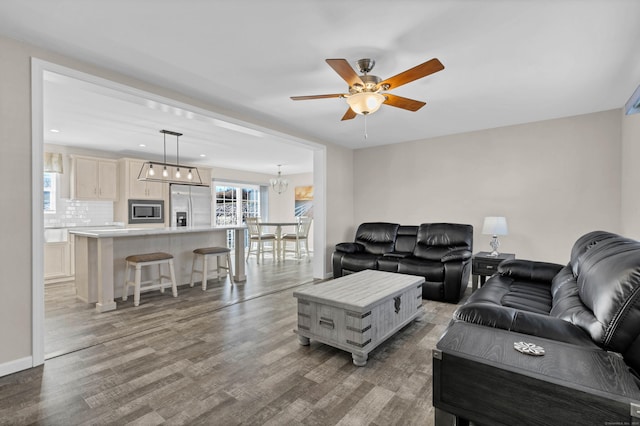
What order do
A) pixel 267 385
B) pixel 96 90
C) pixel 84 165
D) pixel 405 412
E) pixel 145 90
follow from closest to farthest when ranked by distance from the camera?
pixel 405 412, pixel 267 385, pixel 96 90, pixel 145 90, pixel 84 165

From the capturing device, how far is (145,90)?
116 inches

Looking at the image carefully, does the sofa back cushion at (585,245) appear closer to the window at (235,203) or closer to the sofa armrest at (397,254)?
the sofa armrest at (397,254)

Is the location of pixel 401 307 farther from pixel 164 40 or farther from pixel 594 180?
pixel 594 180

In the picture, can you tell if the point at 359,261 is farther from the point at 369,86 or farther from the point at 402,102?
the point at 369,86

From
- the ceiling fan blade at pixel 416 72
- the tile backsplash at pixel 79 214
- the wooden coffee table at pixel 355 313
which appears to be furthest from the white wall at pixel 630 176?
the tile backsplash at pixel 79 214

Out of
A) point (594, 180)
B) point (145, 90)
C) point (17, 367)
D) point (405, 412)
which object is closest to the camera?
point (405, 412)

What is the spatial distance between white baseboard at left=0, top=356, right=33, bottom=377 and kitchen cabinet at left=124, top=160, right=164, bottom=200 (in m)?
4.40

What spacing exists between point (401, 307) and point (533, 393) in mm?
1786

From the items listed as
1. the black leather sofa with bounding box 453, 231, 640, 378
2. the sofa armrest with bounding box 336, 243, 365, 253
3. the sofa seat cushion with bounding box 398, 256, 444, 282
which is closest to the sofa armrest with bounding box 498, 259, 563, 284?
the black leather sofa with bounding box 453, 231, 640, 378

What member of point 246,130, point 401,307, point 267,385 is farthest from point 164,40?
point 401,307

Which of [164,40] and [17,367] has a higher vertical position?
[164,40]

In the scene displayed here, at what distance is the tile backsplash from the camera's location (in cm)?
555

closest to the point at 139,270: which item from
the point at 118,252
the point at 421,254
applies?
the point at 118,252

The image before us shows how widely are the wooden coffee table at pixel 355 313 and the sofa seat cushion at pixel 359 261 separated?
1.45m
